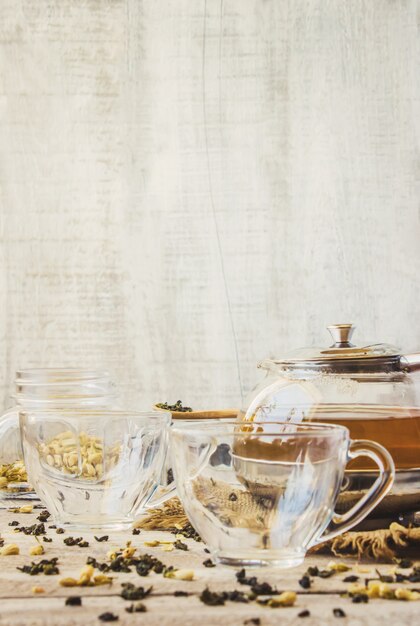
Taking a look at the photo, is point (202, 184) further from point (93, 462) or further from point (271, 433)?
point (271, 433)

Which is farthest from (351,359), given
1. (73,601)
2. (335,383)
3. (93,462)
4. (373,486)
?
(73,601)

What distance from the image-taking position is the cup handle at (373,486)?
0.77m

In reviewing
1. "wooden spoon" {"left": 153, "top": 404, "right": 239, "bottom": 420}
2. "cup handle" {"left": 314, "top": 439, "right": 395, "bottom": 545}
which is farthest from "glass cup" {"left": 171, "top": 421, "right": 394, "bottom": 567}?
"wooden spoon" {"left": 153, "top": 404, "right": 239, "bottom": 420}

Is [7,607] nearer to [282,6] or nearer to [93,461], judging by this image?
[93,461]

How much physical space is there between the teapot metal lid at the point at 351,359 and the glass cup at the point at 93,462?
0.16 metres

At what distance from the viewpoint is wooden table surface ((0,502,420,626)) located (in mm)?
642

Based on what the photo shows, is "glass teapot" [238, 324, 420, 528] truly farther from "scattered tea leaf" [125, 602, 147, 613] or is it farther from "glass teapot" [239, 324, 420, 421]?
"scattered tea leaf" [125, 602, 147, 613]

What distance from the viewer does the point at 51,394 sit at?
1259mm

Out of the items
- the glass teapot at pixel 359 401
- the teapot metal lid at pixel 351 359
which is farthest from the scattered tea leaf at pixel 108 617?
the teapot metal lid at pixel 351 359

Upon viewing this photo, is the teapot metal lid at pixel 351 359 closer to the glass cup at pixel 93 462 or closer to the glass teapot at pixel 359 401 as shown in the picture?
the glass teapot at pixel 359 401

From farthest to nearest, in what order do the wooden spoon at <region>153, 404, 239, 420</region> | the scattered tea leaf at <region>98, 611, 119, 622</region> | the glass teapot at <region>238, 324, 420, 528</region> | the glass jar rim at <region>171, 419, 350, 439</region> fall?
1. the wooden spoon at <region>153, 404, 239, 420</region>
2. the glass teapot at <region>238, 324, 420, 528</region>
3. the glass jar rim at <region>171, 419, 350, 439</region>
4. the scattered tea leaf at <region>98, 611, 119, 622</region>

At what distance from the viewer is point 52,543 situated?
2.98 feet

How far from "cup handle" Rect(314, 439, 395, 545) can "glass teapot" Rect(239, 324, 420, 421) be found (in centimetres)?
14

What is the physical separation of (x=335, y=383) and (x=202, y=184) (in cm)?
68
